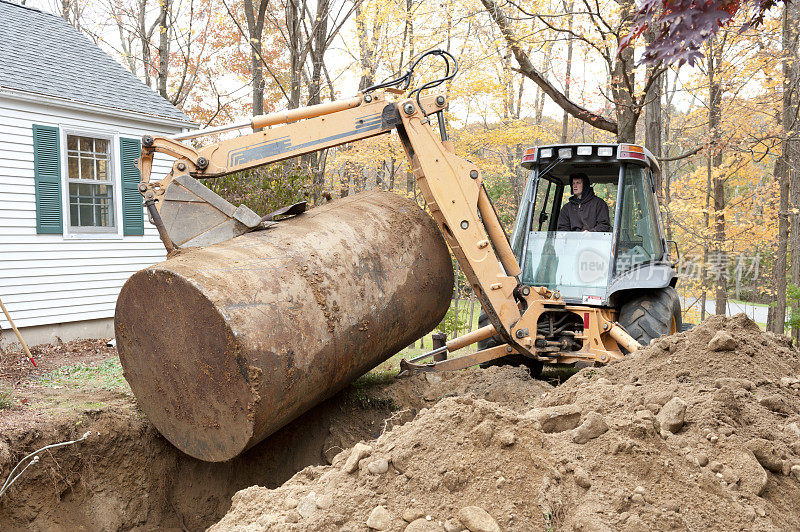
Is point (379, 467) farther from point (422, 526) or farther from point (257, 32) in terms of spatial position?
point (257, 32)

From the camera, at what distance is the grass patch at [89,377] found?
641 cm

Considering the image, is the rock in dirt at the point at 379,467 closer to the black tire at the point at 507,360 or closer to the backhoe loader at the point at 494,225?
the backhoe loader at the point at 494,225

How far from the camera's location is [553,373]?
7523 mm

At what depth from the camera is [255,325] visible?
4012mm

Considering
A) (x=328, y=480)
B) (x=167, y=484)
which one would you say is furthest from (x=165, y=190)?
(x=328, y=480)

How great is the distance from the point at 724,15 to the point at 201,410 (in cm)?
385

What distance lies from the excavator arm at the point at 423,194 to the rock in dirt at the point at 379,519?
2790 millimetres

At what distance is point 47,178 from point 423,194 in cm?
648

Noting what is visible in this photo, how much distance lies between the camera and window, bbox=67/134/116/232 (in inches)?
382

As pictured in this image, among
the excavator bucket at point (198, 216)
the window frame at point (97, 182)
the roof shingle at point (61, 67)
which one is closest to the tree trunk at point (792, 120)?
the excavator bucket at point (198, 216)

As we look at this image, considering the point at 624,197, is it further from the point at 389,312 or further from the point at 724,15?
the point at 724,15

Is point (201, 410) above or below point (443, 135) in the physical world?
below

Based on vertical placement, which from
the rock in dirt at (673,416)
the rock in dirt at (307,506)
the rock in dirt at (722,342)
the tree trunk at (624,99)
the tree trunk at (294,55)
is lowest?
the rock in dirt at (307,506)

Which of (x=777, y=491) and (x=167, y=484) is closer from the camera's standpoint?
(x=777, y=491)
